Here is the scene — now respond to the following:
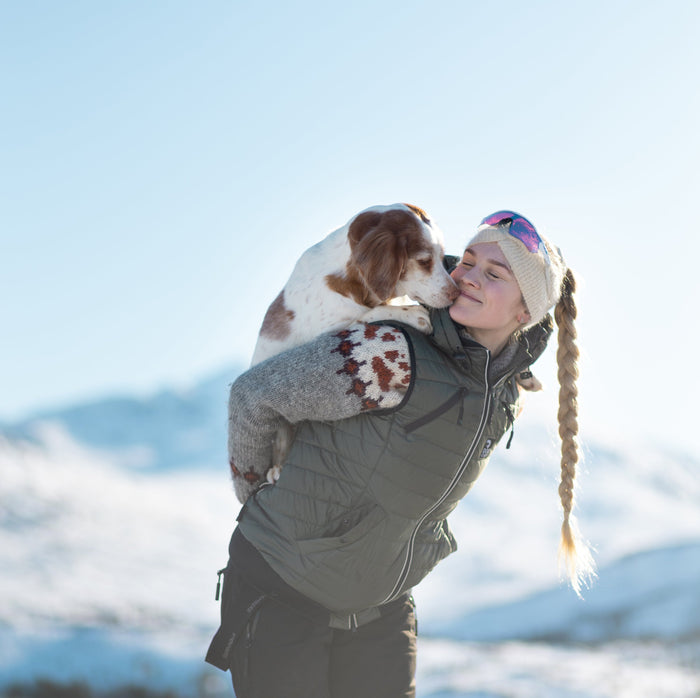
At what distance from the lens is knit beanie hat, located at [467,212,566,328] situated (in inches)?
104

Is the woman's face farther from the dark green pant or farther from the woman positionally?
the dark green pant

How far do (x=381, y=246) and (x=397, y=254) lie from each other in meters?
0.07

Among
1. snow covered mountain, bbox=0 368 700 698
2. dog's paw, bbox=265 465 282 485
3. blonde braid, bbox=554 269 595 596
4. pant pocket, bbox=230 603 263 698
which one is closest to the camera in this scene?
pant pocket, bbox=230 603 263 698

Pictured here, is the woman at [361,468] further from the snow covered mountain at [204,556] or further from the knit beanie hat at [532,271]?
the snow covered mountain at [204,556]

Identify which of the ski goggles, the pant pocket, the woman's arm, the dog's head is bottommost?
the pant pocket

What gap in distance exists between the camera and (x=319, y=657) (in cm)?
251

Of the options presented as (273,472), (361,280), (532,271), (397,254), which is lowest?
(273,472)

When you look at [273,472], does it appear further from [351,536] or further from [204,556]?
[204,556]

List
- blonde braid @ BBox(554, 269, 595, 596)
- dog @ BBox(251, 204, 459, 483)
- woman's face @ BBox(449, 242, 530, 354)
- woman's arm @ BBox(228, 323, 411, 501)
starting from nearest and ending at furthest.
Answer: woman's arm @ BBox(228, 323, 411, 501), woman's face @ BBox(449, 242, 530, 354), blonde braid @ BBox(554, 269, 595, 596), dog @ BBox(251, 204, 459, 483)

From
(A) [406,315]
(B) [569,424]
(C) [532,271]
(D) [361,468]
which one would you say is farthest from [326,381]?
(B) [569,424]

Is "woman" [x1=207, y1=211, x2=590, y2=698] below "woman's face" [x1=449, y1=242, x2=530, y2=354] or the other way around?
below

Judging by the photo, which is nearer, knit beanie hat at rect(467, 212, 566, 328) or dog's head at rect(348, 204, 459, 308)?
knit beanie hat at rect(467, 212, 566, 328)

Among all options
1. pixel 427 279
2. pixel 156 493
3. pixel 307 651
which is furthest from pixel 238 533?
pixel 156 493

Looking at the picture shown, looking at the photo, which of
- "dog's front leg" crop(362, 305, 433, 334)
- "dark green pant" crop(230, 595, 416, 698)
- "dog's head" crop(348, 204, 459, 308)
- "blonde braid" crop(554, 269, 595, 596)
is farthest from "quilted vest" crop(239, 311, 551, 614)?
"dog's head" crop(348, 204, 459, 308)
